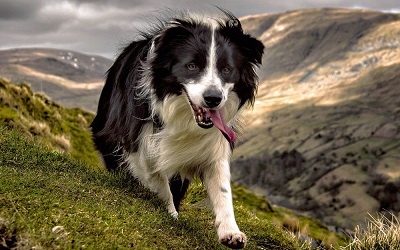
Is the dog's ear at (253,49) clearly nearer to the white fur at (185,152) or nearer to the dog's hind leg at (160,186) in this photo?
the white fur at (185,152)

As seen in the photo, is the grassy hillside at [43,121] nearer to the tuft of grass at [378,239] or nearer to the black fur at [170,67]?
the black fur at [170,67]

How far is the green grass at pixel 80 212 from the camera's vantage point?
201 inches

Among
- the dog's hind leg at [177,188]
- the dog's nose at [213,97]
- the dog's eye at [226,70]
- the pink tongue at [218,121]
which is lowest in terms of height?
the dog's hind leg at [177,188]

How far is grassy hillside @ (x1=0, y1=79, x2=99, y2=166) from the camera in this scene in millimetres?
12398

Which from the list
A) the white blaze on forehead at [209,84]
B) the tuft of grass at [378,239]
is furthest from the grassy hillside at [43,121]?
the tuft of grass at [378,239]

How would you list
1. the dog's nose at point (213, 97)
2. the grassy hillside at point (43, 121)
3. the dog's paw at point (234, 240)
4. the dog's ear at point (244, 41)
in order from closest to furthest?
the dog's nose at point (213, 97)
the dog's paw at point (234, 240)
the dog's ear at point (244, 41)
the grassy hillside at point (43, 121)

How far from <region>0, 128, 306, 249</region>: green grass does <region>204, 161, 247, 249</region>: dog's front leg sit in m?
0.38

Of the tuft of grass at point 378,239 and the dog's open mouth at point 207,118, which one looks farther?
the tuft of grass at point 378,239

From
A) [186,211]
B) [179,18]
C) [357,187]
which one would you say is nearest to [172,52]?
[179,18]

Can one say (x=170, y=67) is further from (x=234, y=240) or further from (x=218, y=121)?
(x=234, y=240)

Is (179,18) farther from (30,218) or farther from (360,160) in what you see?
(360,160)

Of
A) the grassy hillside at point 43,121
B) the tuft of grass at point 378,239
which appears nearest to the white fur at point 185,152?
the tuft of grass at point 378,239

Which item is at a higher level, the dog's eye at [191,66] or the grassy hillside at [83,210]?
the dog's eye at [191,66]

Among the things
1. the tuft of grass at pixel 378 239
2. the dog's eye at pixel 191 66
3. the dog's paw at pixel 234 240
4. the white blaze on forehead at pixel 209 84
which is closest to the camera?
the white blaze on forehead at pixel 209 84
